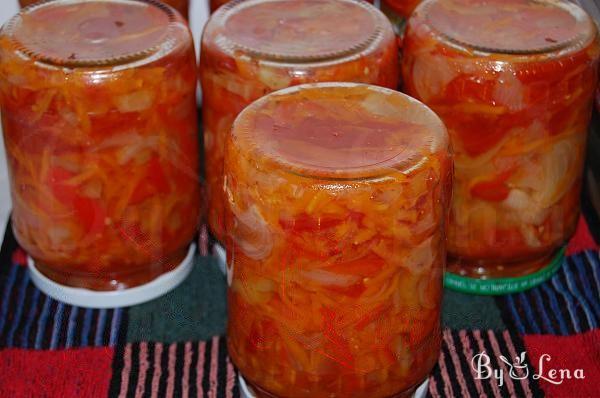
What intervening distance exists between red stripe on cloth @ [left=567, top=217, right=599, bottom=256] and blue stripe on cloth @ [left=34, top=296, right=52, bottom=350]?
622 millimetres

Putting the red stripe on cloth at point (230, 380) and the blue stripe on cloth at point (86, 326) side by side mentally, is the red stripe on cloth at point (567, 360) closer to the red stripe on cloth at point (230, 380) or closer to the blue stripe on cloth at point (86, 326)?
the red stripe on cloth at point (230, 380)

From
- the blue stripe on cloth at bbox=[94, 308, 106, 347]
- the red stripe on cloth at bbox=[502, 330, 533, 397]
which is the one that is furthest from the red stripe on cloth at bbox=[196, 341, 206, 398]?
the red stripe on cloth at bbox=[502, 330, 533, 397]

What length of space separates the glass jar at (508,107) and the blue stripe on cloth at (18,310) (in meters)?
0.48

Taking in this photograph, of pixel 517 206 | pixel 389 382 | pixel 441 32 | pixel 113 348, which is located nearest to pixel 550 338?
pixel 517 206

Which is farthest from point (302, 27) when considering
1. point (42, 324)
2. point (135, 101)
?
point (42, 324)

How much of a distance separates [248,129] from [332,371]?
0.23 metres

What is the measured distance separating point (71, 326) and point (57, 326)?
0.6 inches

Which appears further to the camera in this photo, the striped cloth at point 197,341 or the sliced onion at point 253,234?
the striped cloth at point 197,341

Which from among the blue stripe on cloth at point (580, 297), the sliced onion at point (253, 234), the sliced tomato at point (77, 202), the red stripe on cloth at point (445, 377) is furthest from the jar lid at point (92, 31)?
the blue stripe on cloth at point (580, 297)

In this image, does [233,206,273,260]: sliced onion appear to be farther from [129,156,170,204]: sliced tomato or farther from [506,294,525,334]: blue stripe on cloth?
[506,294,525,334]: blue stripe on cloth

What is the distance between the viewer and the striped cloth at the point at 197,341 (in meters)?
0.97

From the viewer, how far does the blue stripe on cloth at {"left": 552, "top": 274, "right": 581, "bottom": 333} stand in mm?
1057

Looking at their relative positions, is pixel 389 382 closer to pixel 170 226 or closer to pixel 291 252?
pixel 291 252

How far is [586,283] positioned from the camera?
3.69 ft
